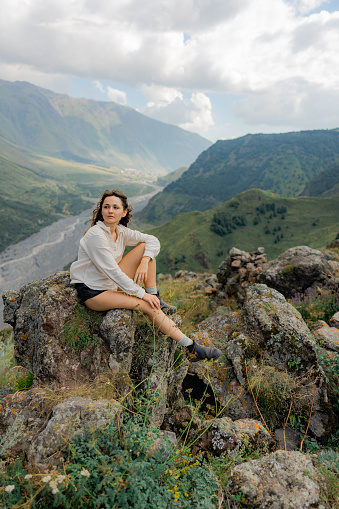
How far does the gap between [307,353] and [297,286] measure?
738cm

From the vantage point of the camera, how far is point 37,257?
153m

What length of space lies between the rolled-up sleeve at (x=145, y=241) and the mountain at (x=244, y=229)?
10797 centimetres

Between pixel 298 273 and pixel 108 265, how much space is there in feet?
34.3

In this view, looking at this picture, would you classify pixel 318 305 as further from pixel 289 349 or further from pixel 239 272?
pixel 239 272

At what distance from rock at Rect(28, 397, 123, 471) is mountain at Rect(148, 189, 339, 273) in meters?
111

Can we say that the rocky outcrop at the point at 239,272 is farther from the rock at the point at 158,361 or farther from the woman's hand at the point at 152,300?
the woman's hand at the point at 152,300

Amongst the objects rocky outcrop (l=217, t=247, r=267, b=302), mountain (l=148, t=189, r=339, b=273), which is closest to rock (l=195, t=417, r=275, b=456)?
rocky outcrop (l=217, t=247, r=267, b=302)

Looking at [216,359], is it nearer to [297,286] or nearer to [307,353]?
[307,353]

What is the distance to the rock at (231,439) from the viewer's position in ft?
13.9

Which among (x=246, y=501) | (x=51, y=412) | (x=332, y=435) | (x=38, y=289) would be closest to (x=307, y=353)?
(x=332, y=435)

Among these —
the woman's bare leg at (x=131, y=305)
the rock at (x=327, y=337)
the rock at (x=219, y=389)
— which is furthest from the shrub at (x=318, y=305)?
the woman's bare leg at (x=131, y=305)

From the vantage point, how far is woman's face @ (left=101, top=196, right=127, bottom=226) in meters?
5.59

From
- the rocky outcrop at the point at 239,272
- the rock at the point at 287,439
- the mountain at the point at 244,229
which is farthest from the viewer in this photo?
the mountain at the point at 244,229

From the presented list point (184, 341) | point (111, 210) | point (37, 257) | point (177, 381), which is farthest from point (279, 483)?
point (37, 257)
